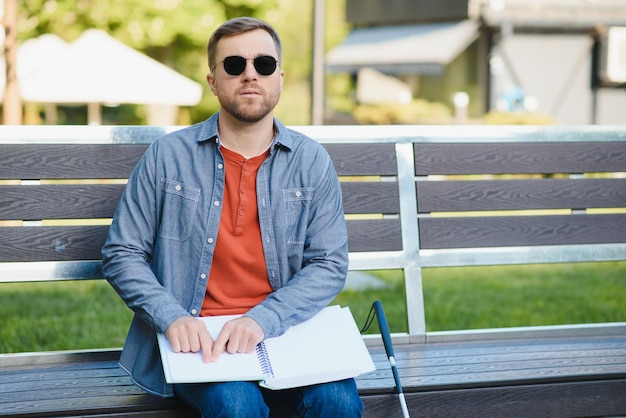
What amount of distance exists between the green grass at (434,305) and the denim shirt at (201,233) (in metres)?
2.08

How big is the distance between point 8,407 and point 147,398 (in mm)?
476

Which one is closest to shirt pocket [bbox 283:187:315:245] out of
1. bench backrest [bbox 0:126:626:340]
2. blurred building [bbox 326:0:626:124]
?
bench backrest [bbox 0:126:626:340]

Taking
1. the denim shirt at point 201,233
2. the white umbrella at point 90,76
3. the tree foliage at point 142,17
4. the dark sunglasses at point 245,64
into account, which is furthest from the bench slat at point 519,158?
the tree foliage at point 142,17

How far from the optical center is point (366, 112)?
23812mm

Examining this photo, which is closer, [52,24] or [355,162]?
[355,162]

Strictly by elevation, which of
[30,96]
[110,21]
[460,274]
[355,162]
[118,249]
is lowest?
[460,274]

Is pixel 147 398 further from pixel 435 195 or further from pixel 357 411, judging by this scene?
pixel 435 195

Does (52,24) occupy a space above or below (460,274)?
above

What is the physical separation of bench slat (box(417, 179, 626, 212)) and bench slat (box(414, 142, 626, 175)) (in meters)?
0.06

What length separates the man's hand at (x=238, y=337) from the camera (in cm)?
317

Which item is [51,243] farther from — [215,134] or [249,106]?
[249,106]

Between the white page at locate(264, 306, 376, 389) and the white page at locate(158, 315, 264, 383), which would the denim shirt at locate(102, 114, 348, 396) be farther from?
the white page at locate(158, 315, 264, 383)

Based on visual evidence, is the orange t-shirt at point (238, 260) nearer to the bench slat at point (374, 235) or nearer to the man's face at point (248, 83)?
the man's face at point (248, 83)

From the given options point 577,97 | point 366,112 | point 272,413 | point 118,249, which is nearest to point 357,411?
point 272,413
